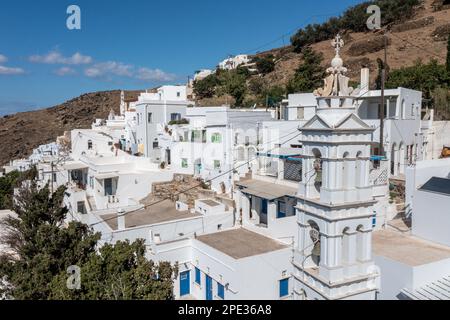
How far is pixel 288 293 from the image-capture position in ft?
59.5

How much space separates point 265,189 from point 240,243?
4356mm

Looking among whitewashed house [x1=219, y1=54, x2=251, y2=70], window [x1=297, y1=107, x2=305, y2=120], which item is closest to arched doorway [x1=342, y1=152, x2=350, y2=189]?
window [x1=297, y1=107, x2=305, y2=120]

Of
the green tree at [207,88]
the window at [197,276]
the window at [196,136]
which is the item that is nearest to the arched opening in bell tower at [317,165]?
the window at [197,276]

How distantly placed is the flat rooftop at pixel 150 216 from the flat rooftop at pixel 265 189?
3.47m

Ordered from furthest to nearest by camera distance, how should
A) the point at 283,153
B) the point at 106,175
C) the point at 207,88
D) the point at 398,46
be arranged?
the point at 207,88
the point at 398,46
the point at 106,175
the point at 283,153

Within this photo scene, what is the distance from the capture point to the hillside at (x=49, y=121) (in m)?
84.8

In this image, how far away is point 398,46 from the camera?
222 feet

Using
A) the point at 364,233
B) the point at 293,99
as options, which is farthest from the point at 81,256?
→ the point at 293,99

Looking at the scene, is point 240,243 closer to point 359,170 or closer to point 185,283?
point 185,283

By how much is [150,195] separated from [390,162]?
1774cm

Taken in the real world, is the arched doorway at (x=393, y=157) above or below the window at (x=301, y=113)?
below

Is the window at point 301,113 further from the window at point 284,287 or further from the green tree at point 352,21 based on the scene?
the green tree at point 352,21

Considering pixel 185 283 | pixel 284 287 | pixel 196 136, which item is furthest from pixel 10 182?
pixel 284 287

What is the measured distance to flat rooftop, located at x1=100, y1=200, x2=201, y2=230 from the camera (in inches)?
863
